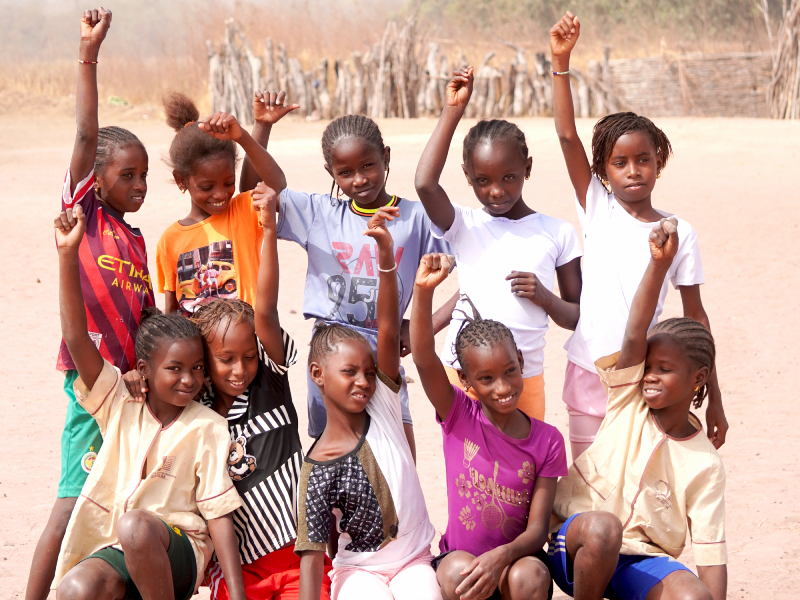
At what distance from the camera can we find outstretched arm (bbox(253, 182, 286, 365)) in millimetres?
3051

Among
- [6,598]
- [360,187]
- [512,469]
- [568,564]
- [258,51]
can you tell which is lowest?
[6,598]

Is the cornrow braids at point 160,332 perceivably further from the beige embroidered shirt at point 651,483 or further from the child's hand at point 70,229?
the beige embroidered shirt at point 651,483

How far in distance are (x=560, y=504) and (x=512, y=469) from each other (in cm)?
24

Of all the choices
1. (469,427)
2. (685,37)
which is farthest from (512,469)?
(685,37)

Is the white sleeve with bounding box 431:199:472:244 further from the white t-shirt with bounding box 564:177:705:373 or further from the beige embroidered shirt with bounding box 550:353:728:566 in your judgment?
the beige embroidered shirt with bounding box 550:353:728:566

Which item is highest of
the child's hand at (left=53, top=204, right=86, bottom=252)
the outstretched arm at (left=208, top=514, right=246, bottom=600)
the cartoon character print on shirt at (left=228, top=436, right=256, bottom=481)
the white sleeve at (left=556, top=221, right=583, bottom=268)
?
the child's hand at (left=53, top=204, right=86, bottom=252)

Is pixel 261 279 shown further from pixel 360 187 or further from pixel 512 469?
pixel 512 469

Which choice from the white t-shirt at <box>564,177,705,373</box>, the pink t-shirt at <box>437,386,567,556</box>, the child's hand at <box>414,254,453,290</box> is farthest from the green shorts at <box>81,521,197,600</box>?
the white t-shirt at <box>564,177,705,373</box>

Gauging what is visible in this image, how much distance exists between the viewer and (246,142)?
3.18 metres

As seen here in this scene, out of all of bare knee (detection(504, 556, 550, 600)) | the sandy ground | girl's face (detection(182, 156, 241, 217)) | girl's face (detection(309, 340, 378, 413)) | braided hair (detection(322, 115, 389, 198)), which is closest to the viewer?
bare knee (detection(504, 556, 550, 600))

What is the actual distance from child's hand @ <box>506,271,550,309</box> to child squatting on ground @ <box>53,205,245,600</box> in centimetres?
114

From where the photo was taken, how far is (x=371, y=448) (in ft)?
9.77

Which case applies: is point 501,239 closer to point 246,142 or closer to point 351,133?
point 351,133

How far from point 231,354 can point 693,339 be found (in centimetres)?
158
